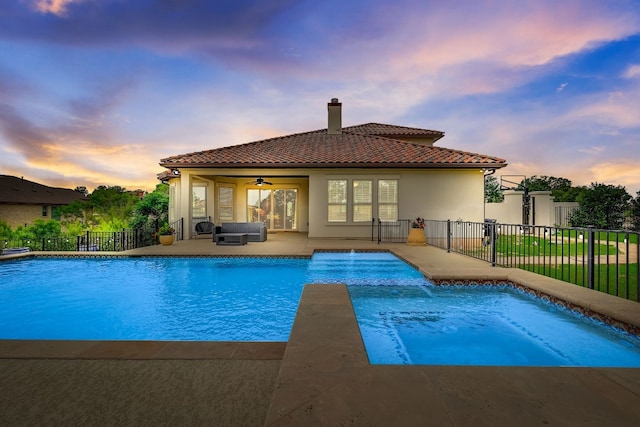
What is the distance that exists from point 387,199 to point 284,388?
11491 millimetres

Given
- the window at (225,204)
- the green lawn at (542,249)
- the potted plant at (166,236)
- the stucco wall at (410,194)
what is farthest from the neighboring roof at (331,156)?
the green lawn at (542,249)

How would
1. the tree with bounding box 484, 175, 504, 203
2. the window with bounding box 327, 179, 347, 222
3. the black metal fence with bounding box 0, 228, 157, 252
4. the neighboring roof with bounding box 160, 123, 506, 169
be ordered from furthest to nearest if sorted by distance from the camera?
the tree with bounding box 484, 175, 504, 203 < the window with bounding box 327, 179, 347, 222 < the neighboring roof with bounding box 160, 123, 506, 169 < the black metal fence with bounding box 0, 228, 157, 252

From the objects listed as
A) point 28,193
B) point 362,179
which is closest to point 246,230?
point 362,179

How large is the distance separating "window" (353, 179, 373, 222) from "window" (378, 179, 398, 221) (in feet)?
1.38

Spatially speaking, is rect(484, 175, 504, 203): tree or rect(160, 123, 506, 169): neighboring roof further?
rect(484, 175, 504, 203): tree

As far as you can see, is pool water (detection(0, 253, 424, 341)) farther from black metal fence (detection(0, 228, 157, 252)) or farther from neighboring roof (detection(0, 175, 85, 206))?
neighboring roof (detection(0, 175, 85, 206))

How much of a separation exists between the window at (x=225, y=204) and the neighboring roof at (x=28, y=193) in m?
22.0

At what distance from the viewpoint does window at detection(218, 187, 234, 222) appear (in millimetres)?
15633

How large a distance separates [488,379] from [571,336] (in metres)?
2.60

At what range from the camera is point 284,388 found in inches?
74.5

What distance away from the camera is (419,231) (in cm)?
1087

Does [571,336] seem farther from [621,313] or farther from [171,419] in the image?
[171,419]

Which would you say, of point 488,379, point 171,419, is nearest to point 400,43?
point 488,379

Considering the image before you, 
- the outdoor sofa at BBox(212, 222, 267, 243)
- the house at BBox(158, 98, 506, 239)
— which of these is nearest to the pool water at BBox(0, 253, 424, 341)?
the outdoor sofa at BBox(212, 222, 267, 243)
